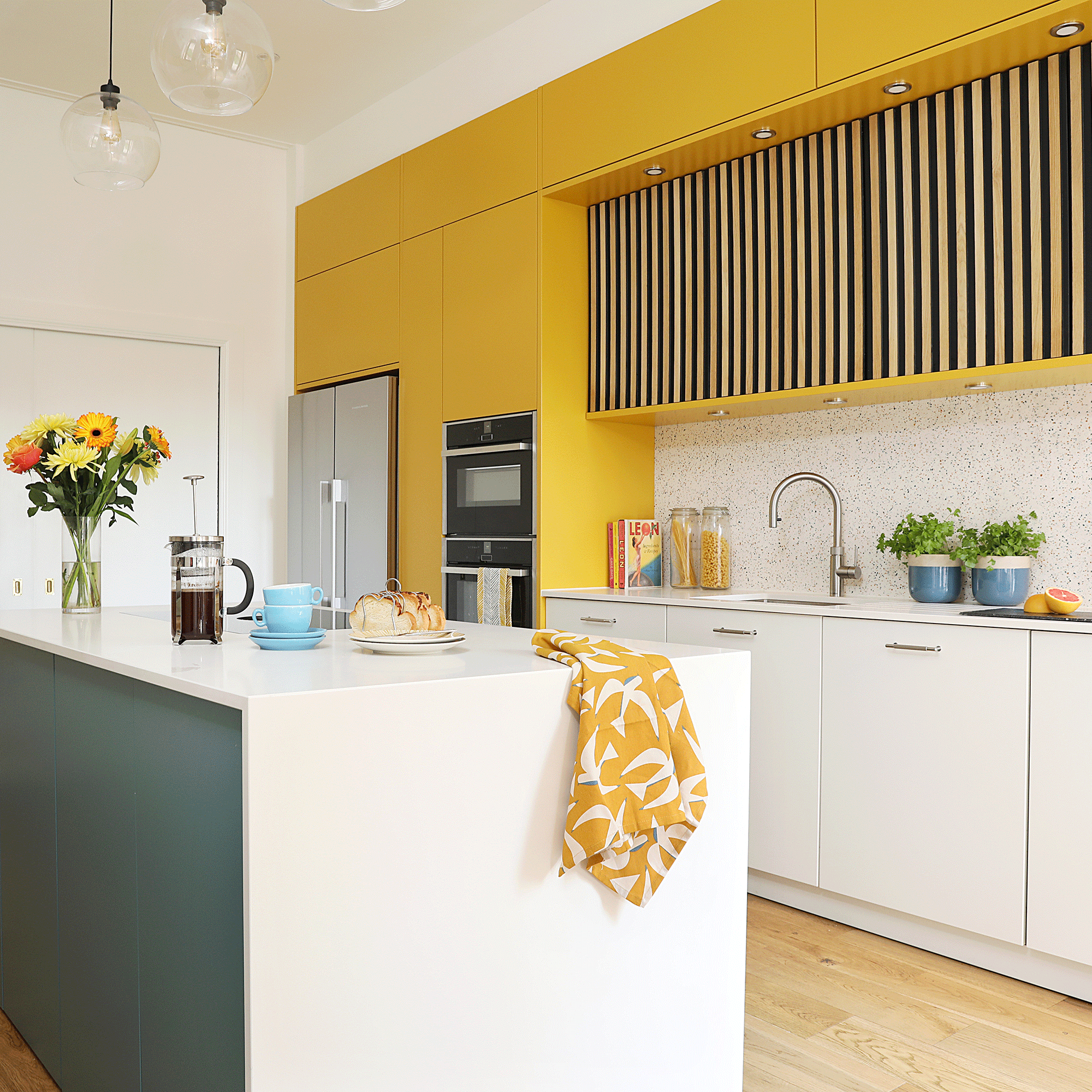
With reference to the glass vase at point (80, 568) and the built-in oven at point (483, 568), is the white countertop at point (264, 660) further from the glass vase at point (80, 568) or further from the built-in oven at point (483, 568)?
the built-in oven at point (483, 568)

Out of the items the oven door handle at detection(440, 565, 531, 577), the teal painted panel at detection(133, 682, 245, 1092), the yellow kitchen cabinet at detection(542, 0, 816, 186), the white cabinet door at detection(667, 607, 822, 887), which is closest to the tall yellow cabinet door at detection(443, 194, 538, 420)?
the yellow kitchen cabinet at detection(542, 0, 816, 186)

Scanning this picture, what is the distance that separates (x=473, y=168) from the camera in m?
4.00

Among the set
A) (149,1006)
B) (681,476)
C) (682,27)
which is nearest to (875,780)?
(681,476)

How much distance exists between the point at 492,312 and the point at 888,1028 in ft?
8.78

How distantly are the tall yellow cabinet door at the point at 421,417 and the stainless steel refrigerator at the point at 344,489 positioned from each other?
0.19 feet

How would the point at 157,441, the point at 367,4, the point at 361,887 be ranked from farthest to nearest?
the point at 157,441, the point at 367,4, the point at 361,887

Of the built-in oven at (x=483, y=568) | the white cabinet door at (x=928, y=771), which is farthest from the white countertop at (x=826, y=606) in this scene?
the built-in oven at (x=483, y=568)

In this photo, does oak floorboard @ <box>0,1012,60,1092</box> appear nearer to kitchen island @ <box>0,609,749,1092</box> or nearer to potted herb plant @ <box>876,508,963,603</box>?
kitchen island @ <box>0,609,749,1092</box>

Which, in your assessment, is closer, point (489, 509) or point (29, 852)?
point (29, 852)

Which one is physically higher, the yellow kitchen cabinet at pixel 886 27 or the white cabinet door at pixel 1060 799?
the yellow kitchen cabinet at pixel 886 27

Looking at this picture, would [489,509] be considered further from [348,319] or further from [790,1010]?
[790,1010]

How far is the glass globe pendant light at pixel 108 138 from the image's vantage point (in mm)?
2340

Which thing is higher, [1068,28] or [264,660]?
[1068,28]

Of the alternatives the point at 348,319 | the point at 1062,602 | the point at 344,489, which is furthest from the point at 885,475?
the point at 348,319
